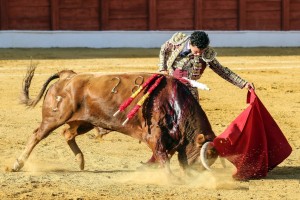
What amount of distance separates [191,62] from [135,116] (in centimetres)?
62

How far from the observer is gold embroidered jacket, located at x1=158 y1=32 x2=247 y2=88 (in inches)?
284

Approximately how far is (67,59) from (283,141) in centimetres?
872

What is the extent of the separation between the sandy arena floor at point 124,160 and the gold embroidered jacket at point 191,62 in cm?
72

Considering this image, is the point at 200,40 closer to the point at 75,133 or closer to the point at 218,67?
the point at 218,67

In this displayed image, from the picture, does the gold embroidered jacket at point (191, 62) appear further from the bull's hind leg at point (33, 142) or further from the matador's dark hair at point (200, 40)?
the bull's hind leg at point (33, 142)

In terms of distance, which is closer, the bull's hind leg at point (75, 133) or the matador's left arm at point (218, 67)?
the matador's left arm at point (218, 67)

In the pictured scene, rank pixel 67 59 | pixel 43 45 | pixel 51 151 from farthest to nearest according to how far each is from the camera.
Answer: pixel 43 45, pixel 67 59, pixel 51 151

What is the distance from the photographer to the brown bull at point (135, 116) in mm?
6941

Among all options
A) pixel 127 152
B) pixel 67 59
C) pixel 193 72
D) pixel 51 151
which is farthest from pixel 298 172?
pixel 67 59

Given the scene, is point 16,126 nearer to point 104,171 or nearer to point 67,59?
point 104,171

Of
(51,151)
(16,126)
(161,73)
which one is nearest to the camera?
(161,73)

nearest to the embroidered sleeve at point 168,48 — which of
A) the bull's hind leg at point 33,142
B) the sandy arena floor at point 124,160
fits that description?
the sandy arena floor at point 124,160

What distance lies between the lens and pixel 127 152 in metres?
8.30

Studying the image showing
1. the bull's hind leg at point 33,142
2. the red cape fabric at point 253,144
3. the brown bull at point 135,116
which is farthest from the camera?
the bull's hind leg at point 33,142
